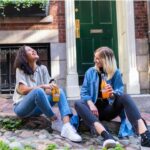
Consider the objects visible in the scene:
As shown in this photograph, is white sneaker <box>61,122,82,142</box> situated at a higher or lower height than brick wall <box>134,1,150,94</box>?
lower

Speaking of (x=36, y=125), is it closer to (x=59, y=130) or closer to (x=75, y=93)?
(x=59, y=130)

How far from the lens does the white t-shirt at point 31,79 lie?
4824mm

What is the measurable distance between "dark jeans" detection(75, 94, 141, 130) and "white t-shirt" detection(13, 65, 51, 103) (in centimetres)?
61

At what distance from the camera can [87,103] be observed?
4648mm

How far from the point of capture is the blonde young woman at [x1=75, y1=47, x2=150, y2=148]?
4.45 m

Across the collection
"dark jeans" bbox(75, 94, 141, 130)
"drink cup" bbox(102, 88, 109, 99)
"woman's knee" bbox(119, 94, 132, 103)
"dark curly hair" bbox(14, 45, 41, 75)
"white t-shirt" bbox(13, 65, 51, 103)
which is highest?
"dark curly hair" bbox(14, 45, 41, 75)

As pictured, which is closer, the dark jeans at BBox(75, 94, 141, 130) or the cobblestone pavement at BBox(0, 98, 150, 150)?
the cobblestone pavement at BBox(0, 98, 150, 150)

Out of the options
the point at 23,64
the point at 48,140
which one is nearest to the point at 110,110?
the point at 48,140

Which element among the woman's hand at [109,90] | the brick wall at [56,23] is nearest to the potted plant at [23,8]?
the brick wall at [56,23]

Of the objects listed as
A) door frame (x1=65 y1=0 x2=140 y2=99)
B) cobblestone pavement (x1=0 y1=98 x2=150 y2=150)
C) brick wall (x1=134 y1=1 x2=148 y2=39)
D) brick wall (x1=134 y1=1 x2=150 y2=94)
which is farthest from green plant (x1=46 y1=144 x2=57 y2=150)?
brick wall (x1=134 y1=1 x2=148 y2=39)

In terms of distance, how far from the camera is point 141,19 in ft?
28.3

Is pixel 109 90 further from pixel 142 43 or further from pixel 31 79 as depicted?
pixel 142 43

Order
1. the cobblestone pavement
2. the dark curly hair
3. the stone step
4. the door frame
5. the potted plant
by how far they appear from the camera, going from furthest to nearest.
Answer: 1. the door frame
2. the potted plant
3. the stone step
4. the dark curly hair
5. the cobblestone pavement

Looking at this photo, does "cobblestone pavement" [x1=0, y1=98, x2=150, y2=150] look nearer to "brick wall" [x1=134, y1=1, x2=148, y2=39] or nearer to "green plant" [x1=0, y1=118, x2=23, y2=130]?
"green plant" [x1=0, y1=118, x2=23, y2=130]
